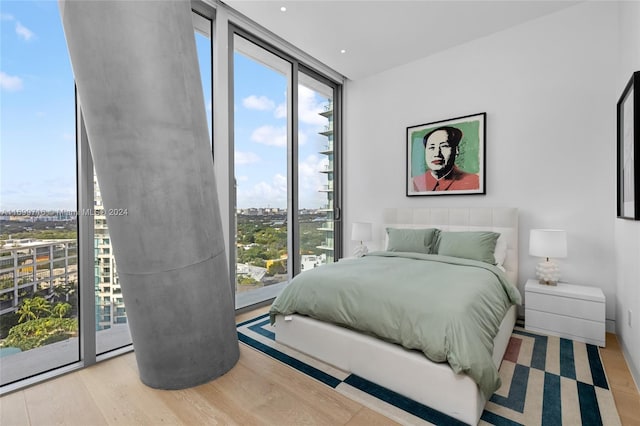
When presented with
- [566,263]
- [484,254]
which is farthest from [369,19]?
[566,263]

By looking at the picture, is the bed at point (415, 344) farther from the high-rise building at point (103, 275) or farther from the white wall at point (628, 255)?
the high-rise building at point (103, 275)

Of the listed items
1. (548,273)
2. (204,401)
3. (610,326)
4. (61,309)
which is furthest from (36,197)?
(610,326)

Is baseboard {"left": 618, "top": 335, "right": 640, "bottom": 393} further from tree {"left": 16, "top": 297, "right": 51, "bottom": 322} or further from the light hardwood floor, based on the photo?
tree {"left": 16, "top": 297, "right": 51, "bottom": 322}

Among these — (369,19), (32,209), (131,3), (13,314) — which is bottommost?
(13,314)

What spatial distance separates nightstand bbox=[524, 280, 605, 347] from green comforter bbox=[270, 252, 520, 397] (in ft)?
1.19

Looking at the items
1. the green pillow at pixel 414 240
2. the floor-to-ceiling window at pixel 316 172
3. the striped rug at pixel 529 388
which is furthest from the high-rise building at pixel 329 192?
the striped rug at pixel 529 388

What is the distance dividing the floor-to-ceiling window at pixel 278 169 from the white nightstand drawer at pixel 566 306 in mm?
2430

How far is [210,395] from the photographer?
1824 millimetres

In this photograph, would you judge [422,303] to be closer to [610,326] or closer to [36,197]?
[610,326]

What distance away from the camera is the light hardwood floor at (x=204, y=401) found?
162 cm

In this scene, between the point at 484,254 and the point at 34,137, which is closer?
the point at 34,137

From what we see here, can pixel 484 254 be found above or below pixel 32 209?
below

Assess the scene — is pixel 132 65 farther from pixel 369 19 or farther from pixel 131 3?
pixel 369 19

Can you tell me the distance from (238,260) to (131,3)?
2297mm
